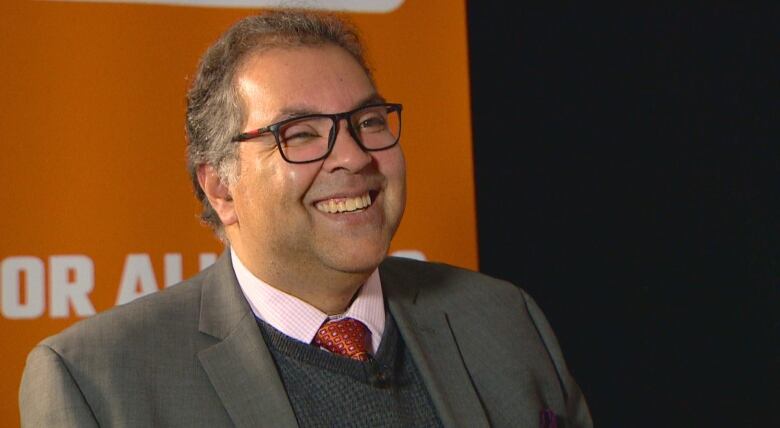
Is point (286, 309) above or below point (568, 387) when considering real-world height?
above

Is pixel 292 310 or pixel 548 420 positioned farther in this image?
pixel 548 420

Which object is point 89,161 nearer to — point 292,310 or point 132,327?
point 132,327

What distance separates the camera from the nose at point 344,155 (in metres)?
1.78

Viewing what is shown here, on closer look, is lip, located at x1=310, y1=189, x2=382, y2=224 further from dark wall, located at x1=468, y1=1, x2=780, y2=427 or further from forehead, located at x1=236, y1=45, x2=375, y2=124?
dark wall, located at x1=468, y1=1, x2=780, y2=427

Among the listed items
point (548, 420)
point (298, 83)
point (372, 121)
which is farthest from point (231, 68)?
point (548, 420)

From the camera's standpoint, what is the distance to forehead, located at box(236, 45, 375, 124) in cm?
179

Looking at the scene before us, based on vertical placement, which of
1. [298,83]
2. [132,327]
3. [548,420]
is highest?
[298,83]

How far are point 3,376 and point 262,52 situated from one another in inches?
40.2

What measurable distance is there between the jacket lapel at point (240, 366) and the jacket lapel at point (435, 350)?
1.03 ft

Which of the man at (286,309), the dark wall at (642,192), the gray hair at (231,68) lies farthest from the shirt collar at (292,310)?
the dark wall at (642,192)

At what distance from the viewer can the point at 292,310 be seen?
6.09 ft

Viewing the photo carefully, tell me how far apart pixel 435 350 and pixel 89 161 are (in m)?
0.96

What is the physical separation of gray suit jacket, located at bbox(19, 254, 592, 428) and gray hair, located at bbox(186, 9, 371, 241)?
0.77 ft

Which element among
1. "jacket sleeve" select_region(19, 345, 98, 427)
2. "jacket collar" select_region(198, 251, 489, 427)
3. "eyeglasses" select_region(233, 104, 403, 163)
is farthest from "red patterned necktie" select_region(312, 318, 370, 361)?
"jacket sleeve" select_region(19, 345, 98, 427)
